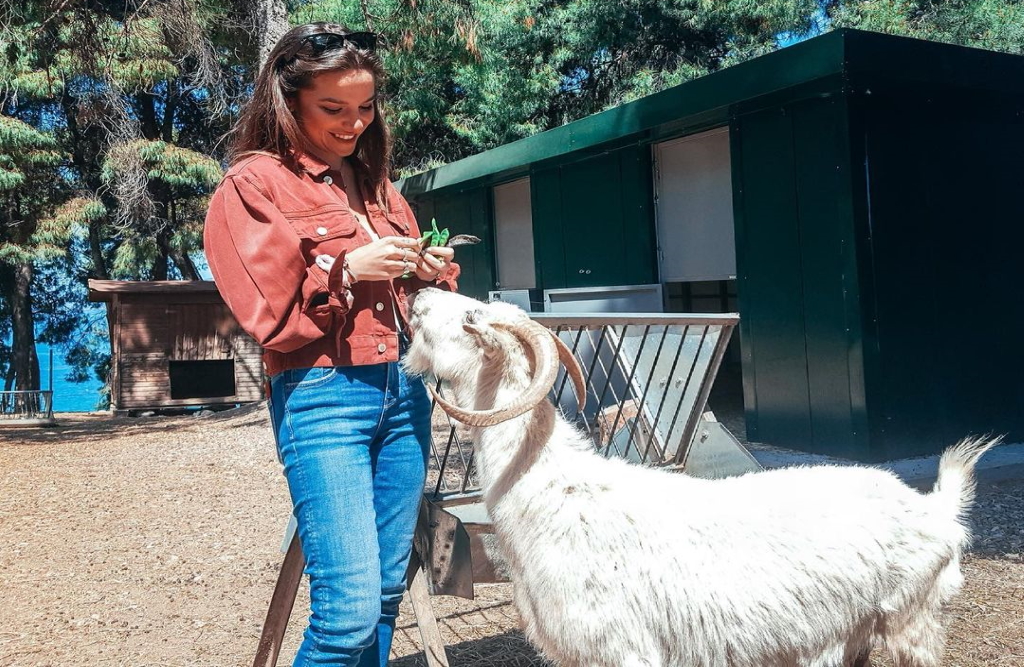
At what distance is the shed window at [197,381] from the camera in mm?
17516

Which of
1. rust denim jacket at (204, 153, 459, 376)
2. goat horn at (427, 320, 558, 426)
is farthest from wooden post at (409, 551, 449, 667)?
rust denim jacket at (204, 153, 459, 376)

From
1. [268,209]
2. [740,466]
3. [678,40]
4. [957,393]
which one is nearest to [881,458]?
[957,393]

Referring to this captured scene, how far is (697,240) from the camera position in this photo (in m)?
9.15

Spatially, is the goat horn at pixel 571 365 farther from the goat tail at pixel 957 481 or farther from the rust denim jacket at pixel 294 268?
the goat tail at pixel 957 481

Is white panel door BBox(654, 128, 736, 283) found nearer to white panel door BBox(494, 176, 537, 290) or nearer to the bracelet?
white panel door BBox(494, 176, 537, 290)

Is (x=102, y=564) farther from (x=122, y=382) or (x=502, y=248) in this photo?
(x=122, y=382)

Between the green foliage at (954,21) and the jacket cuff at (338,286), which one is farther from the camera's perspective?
the green foliage at (954,21)

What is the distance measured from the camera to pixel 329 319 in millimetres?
2152

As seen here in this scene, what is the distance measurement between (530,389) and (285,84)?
1.06 meters

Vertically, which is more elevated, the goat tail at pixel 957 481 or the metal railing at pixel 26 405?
the goat tail at pixel 957 481

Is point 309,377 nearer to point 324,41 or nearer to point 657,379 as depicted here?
point 324,41

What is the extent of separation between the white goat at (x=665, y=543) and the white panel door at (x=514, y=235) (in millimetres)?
9440

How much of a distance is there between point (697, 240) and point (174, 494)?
5925 millimetres

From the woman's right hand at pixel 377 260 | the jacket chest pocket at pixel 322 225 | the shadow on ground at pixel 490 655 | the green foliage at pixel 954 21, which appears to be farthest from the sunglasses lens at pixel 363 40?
the green foliage at pixel 954 21
